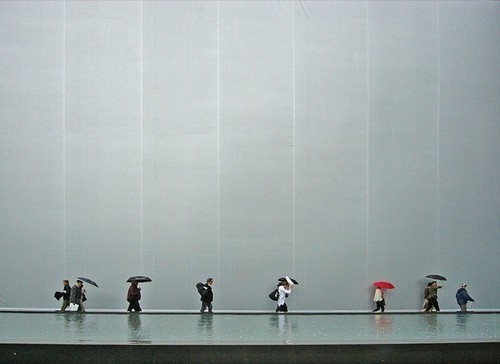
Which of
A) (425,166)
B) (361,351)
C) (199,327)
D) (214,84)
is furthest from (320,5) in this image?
(361,351)

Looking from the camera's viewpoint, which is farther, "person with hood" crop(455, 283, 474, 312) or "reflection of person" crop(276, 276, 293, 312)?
"person with hood" crop(455, 283, 474, 312)

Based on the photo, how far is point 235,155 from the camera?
24.3m

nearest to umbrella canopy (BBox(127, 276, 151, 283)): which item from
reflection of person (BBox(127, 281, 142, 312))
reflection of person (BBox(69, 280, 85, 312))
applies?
reflection of person (BBox(127, 281, 142, 312))

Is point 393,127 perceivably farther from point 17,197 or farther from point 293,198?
point 17,197

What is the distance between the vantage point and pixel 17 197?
24.4m

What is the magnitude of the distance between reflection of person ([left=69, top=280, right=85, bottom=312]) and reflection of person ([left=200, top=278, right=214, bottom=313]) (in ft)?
11.7

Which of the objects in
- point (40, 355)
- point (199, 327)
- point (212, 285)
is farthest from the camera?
point (212, 285)

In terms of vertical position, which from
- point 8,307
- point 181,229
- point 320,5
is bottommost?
point 8,307

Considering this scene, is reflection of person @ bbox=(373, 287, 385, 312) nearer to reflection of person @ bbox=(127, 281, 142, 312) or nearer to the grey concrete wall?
the grey concrete wall

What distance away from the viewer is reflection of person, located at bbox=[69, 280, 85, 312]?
22969mm

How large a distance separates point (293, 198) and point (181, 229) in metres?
3.56

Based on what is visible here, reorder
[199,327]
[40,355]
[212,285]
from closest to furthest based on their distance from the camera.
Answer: [40,355] < [199,327] < [212,285]

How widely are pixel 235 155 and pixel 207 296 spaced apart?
4537 mm

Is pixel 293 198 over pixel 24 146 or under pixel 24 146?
under
